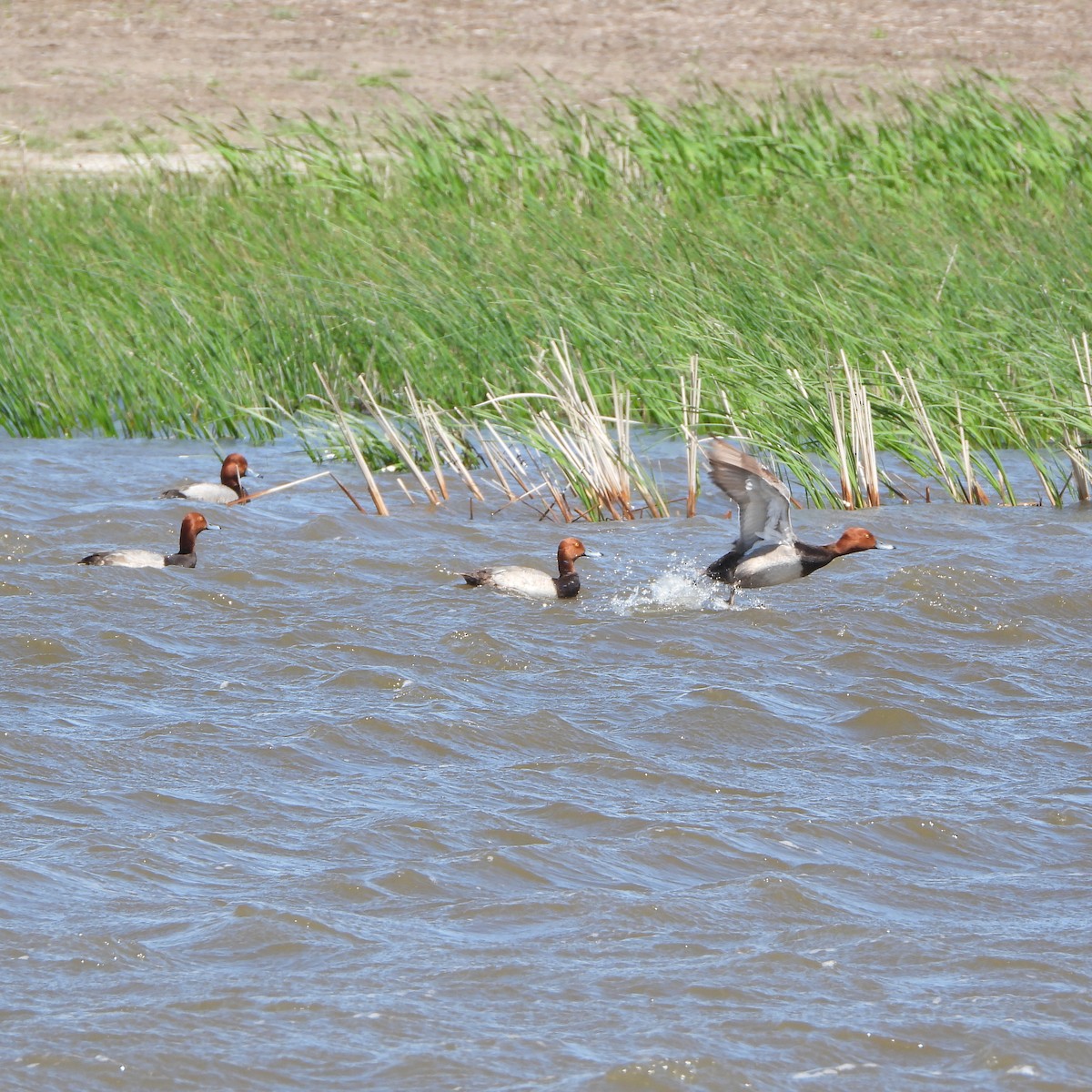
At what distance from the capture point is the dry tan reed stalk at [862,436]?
28.3 feet

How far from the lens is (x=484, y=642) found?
682 cm

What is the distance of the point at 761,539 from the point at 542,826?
3.15 metres

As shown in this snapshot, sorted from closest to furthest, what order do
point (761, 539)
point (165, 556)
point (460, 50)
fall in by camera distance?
point (761, 539)
point (165, 556)
point (460, 50)

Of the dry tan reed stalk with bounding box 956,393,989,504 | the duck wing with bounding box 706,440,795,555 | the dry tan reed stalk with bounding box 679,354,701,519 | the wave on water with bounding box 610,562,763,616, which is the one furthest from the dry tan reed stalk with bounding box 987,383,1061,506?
the wave on water with bounding box 610,562,763,616

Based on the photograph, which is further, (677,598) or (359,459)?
(359,459)

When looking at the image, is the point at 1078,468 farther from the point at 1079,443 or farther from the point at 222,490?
the point at 222,490

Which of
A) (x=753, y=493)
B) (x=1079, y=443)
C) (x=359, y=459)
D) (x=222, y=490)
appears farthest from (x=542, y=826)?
(x=1079, y=443)

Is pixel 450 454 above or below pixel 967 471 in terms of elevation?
below

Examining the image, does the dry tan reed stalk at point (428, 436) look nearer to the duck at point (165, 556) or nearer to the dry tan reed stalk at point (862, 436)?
the duck at point (165, 556)

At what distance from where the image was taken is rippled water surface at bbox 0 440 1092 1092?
365 centimetres

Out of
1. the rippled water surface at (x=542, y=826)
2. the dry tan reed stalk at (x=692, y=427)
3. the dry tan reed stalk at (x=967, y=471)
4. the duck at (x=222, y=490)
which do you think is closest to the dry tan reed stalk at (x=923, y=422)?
the dry tan reed stalk at (x=967, y=471)

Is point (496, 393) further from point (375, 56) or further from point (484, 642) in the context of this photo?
point (375, 56)

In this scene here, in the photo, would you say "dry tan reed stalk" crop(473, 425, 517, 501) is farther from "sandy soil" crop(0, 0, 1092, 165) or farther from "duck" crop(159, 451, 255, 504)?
"sandy soil" crop(0, 0, 1092, 165)

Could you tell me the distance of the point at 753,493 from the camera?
7637mm
